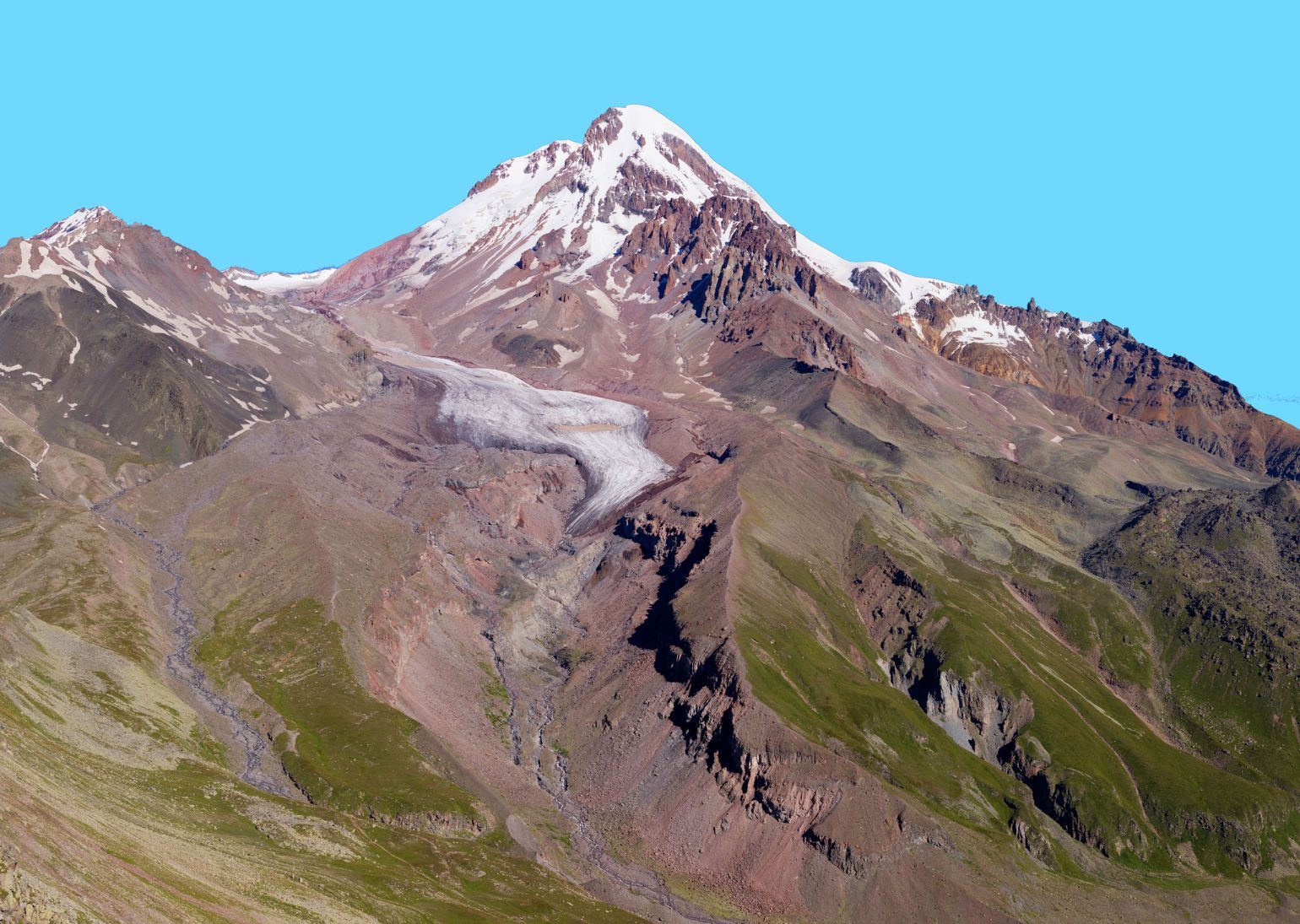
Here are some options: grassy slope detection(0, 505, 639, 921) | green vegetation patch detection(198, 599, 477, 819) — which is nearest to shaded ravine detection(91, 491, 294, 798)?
green vegetation patch detection(198, 599, 477, 819)

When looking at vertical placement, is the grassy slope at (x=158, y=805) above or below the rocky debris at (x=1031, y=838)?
below

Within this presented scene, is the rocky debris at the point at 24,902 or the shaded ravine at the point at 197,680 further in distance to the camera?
the shaded ravine at the point at 197,680

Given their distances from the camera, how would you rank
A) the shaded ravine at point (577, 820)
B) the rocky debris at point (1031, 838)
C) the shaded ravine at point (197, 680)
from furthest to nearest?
the rocky debris at point (1031, 838), the shaded ravine at point (577, 820), the shaded ravine at point (197, 680)

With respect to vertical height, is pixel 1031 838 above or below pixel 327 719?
above

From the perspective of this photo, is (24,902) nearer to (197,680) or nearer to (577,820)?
(577,820)

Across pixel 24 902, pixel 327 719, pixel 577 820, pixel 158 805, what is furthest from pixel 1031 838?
pixel 24 902

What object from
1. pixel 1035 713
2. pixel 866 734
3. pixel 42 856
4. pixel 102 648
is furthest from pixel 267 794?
pixel 1035 713

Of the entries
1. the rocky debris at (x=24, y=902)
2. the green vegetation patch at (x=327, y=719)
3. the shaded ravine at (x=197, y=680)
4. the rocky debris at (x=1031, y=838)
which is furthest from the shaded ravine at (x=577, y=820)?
the rocky debris at (x=24, y=902)

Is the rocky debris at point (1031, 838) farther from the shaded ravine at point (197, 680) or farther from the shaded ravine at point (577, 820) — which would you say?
the shaded ravine at point (197, 680)
